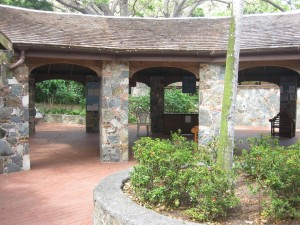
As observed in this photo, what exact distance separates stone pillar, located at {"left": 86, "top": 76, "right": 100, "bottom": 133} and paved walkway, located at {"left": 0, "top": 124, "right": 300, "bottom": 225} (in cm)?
275

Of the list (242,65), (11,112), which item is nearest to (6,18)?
(11,112)

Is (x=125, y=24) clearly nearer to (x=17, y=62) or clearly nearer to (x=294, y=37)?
(x=17, y=62)

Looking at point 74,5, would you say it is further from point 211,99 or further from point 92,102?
point 211,99

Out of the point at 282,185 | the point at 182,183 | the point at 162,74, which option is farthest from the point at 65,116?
the point at 282,185

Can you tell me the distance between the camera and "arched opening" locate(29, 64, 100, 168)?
1011cm

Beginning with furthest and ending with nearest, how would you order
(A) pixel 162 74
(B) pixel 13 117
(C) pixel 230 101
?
(A) pixel 162 74 < (B) pixel 13 117 < (C) pixel 230 101

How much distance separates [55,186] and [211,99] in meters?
4.28

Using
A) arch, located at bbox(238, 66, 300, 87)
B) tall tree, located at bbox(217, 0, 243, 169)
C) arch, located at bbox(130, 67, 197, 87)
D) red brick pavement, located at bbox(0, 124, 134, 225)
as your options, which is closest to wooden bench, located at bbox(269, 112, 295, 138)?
arch, located at bbox(238, 66, 300, 87)

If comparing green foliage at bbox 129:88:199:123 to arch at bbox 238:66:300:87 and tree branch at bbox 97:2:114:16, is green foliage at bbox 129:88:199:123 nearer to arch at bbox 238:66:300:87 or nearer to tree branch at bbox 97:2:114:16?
tree branch at bbox 97:2:114:16

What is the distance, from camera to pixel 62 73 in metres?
14.1

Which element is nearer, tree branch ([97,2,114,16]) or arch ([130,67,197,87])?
arch ([130,67,197,87])

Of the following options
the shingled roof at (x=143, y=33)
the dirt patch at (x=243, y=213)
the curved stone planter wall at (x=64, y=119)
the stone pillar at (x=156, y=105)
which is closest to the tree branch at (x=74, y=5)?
the curved stone planter wall at (x=64, y=119)

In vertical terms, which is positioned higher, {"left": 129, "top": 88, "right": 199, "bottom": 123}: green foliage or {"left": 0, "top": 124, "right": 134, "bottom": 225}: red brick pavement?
{"left": 129, "top": 88, "right": 199, "bottom": 123}: green foliage

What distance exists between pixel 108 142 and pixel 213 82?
301 cm
